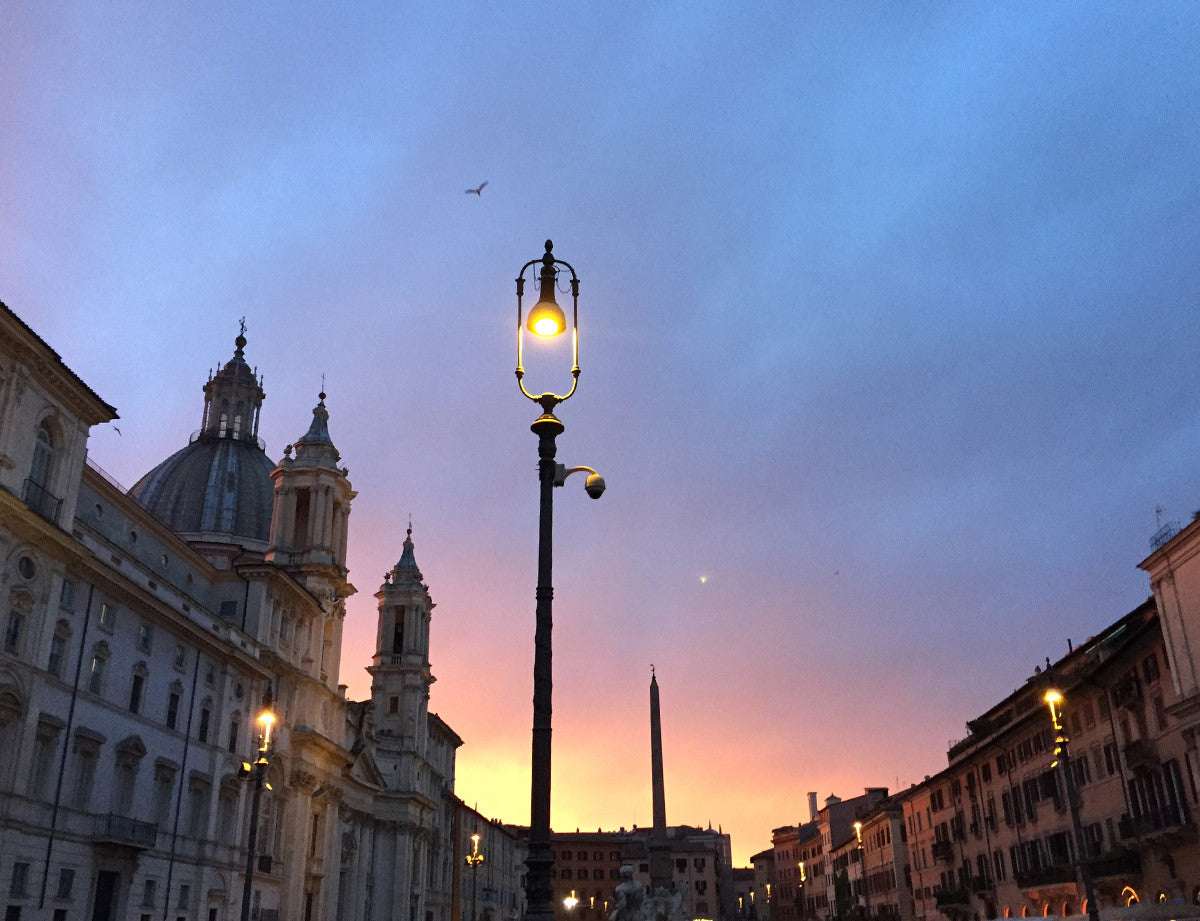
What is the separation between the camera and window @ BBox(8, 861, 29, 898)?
105ft

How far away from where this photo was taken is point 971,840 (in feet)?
208

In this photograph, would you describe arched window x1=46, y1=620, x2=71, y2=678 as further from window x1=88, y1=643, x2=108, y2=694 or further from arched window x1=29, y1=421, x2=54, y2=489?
arched window x1=29, y1=421, x2=54, y2=489

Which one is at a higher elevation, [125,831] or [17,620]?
[17,620]

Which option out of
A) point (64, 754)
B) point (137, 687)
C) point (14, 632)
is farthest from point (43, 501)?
point (137, 687)

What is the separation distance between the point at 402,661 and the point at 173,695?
4783cm

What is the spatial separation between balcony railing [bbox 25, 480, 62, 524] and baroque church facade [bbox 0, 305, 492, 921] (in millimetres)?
102

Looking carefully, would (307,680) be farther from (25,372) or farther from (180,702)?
(25,372)

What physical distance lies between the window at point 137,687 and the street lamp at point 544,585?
3238cm

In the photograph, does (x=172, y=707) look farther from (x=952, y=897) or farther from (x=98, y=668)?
(x=952, y=897)

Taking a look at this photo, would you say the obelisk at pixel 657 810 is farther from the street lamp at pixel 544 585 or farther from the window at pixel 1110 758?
the street lamp at pixel 544 585

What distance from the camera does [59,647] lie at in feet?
115

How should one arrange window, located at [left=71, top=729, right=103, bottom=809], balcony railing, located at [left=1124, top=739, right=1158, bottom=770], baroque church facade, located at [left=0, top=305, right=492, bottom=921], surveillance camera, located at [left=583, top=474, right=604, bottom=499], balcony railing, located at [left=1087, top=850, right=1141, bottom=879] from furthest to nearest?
balcony railing, located at [left=1087, top=850, right=1141, bottom=879], balcony railing, located at [left=1124, top=739, right=1158, bottom=770], window, located at [left=71, top=729, right=103, bottom=809], baroque church facade, located at [left=0, top=305, right=492, bottom=921], surveillance camera, located at [left=583, top=474, right=604, bottom=499]

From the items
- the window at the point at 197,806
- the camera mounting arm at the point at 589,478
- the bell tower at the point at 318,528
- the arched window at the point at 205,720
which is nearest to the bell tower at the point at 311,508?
the bell tower at the point at 318,528

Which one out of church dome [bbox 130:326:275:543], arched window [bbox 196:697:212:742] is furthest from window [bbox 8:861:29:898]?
church dome [bbox 130:326:275:543]
